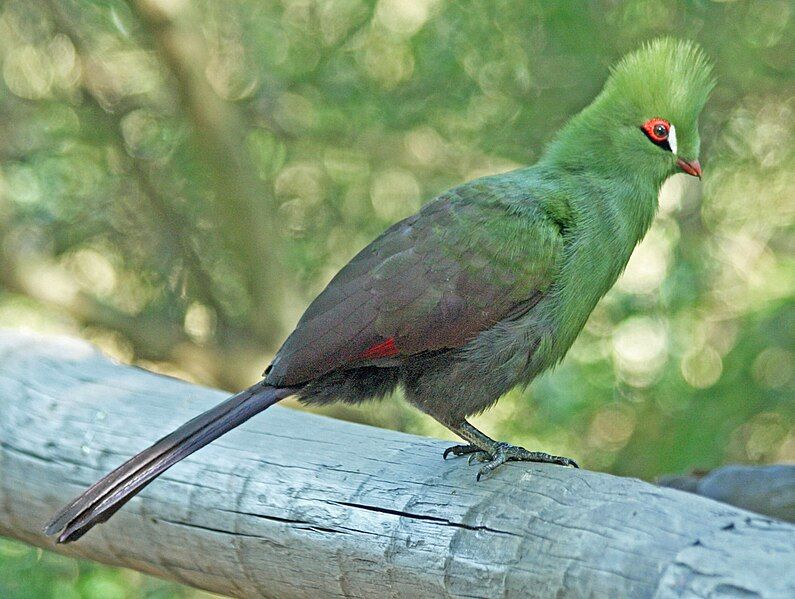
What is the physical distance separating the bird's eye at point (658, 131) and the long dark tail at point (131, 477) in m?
1.05

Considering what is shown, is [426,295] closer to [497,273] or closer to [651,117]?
[497,273]

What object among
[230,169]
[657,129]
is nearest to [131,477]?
[657,129]

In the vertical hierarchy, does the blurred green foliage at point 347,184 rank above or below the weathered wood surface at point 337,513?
above

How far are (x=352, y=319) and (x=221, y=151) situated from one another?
2.23 metres

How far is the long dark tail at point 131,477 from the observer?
1584 mm

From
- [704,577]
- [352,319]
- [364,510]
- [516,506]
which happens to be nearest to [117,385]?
[352,319]

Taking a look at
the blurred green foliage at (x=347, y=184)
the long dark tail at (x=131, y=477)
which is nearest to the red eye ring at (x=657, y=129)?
the long dark tail at (x=131, y=477)

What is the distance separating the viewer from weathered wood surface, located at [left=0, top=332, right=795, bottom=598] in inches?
48.5

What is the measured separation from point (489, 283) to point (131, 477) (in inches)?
29.0

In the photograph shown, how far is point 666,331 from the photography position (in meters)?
3.48

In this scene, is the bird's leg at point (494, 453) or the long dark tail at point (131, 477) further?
the bird's leg at point (494, 453)

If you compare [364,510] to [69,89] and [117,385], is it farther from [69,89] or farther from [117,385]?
[69,89]

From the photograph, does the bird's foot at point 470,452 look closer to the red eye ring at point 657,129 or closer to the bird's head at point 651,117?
the bird's head at point 651,117

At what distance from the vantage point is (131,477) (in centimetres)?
160
